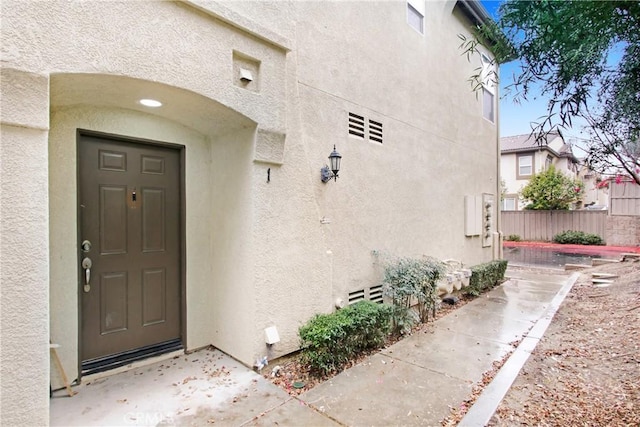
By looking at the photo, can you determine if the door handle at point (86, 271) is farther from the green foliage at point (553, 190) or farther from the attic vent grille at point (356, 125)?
the green foliage at point (553, 190)

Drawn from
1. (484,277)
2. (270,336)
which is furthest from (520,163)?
(270,336)

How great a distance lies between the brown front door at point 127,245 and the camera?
12.0 feet

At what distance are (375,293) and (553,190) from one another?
1970cm

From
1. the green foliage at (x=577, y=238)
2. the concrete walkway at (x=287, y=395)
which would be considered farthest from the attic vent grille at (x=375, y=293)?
the green foliage at (x=577, y=238)

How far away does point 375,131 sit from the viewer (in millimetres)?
6105

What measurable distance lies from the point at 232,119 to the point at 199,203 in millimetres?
1327

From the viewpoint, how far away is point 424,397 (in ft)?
11.6

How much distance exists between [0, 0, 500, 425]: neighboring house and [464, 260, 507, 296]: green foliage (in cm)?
295

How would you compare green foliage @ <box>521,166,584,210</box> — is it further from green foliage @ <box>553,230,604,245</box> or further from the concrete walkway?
the concrete walkway

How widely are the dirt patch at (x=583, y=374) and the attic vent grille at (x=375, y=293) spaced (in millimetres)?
2437

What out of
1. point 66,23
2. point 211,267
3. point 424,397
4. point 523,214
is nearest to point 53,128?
point 66,23

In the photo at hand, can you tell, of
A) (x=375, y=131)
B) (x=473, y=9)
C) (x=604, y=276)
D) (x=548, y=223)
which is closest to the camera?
(x=375, y=131)

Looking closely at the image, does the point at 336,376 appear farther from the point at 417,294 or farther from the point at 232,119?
the point at 232,119

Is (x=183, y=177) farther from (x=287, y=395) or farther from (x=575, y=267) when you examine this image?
(x=575, y=267)
